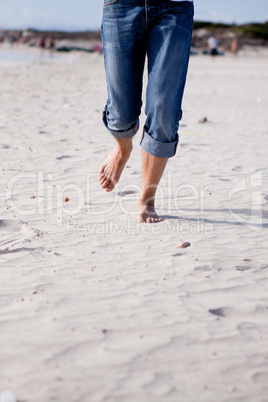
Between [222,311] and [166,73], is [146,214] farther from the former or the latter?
[222,311]

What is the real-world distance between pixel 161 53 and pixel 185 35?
155 mm

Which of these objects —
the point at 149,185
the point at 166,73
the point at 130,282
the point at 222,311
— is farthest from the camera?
the point at 149,185

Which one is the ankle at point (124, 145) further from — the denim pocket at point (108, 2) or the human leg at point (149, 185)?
the denim pocket at point (108, 2)

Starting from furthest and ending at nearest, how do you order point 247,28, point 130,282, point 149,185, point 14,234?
point 247,28, point 149,185, point 14,234, point 130,282

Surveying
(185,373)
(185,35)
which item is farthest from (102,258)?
(185,35)

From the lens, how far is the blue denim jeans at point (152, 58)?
7.52 feet

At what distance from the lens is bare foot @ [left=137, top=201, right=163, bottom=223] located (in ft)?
8.93

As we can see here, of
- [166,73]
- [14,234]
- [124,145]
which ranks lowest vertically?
[14,234]

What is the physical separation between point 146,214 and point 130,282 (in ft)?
2.60

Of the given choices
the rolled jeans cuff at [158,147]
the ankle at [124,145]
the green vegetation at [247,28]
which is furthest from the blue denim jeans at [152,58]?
the green vegetation at [247,28]

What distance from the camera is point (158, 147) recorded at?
252cm

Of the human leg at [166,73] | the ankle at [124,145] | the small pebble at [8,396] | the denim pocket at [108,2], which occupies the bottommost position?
the small pebble at [8,396]

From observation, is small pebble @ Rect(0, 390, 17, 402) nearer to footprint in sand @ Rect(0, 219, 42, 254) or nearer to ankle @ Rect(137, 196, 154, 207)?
footprint in sand @ Rect(0, 219, 42, 254)

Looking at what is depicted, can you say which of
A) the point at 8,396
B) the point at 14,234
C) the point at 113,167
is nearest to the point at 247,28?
the point at 113,167
